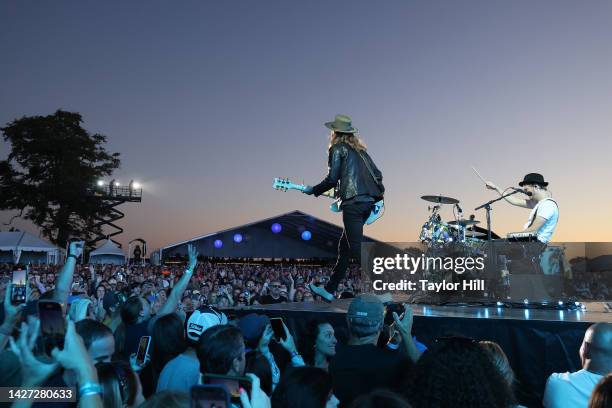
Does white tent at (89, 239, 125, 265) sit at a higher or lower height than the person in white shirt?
higher

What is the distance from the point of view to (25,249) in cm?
3048

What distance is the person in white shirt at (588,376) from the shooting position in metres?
3.05

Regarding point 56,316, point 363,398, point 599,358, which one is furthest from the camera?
point 599,358

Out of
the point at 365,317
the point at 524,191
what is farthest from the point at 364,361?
the point at 524,191

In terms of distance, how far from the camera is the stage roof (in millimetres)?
32938

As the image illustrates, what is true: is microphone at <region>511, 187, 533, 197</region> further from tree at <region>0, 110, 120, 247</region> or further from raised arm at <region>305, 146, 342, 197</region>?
tree at <region>0, 110, 120, 247</region>

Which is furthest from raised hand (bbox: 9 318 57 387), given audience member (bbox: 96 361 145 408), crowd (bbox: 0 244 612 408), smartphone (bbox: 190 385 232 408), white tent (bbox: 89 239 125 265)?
white tent (bbox: 89 239 125 265)

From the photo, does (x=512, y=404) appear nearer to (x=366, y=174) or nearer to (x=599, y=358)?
(x=599, y=358)

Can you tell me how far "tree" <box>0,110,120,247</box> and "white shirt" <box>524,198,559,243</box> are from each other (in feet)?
139

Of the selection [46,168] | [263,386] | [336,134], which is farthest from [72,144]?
[263,386]

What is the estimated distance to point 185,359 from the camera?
359cm

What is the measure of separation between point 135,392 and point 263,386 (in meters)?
1.29

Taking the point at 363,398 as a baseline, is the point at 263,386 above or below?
below

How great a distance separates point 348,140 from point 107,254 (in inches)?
1215
